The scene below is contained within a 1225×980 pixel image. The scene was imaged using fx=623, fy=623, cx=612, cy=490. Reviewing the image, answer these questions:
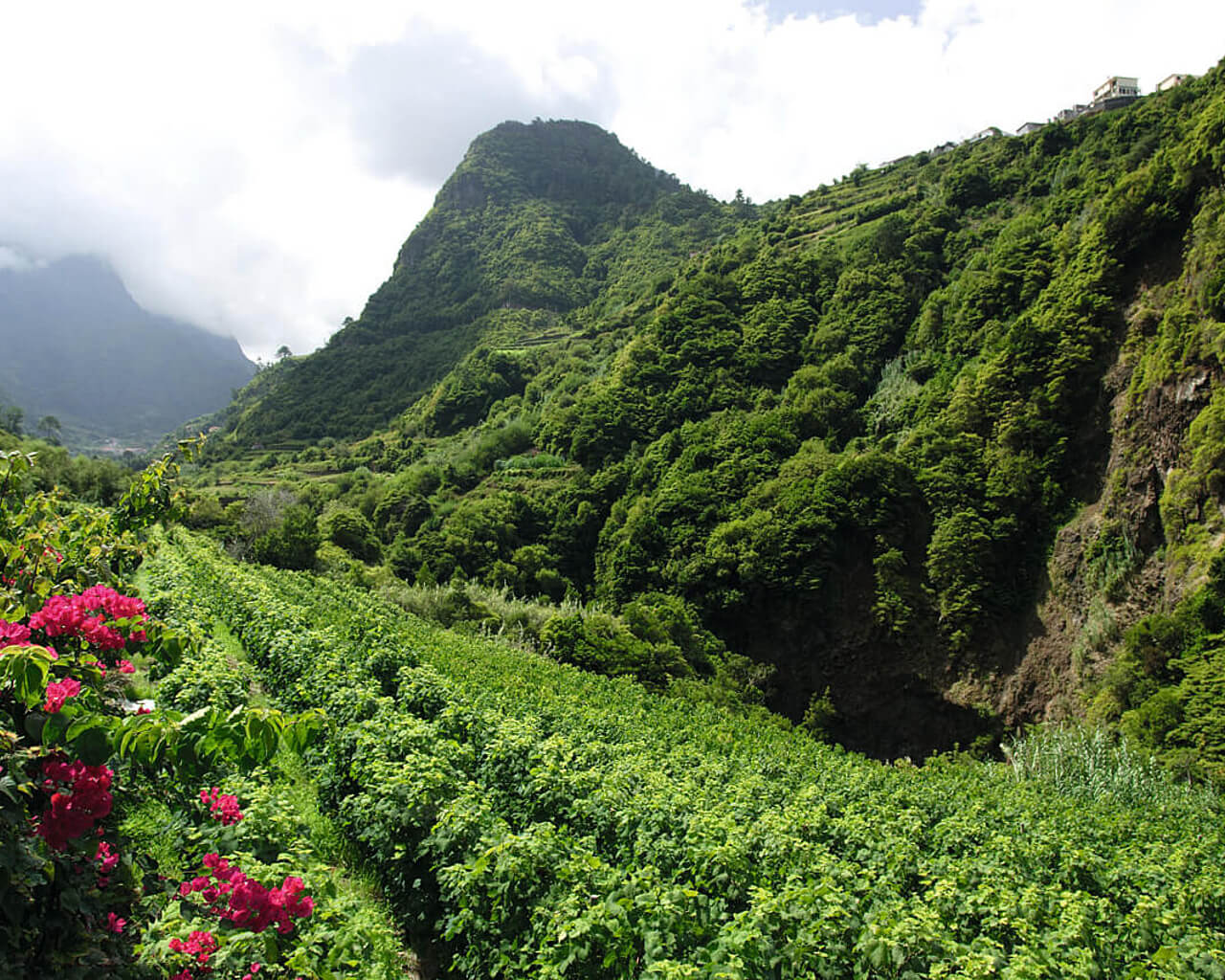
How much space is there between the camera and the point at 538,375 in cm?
6612

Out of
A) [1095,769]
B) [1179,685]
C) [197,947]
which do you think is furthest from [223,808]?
[1179,685]

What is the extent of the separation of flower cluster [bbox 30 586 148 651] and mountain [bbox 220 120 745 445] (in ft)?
266

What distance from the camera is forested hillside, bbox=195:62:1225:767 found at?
2234 centimetres

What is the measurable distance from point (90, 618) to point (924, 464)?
32911 mm

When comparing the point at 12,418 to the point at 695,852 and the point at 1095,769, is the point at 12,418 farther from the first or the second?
the point at 1095,769

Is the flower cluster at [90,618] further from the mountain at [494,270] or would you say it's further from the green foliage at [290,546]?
the mountain at [494,270]

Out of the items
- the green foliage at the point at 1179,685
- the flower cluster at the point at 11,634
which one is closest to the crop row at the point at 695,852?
the flower cluster at the point at 11,634

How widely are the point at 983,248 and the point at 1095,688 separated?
31611mm

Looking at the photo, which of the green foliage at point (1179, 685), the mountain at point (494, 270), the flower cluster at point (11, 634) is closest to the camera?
the flower cluster at point (11, 634)

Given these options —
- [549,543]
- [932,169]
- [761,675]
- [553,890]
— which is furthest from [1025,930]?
[932,169]

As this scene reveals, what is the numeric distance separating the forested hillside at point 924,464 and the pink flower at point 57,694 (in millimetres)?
20635

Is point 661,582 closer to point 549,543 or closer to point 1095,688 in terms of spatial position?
point 549,543

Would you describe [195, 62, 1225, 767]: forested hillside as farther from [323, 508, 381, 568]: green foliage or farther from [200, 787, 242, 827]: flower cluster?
[200, 787, 242, 827]: flower cluster

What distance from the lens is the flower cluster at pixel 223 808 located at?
4426 millimetres
